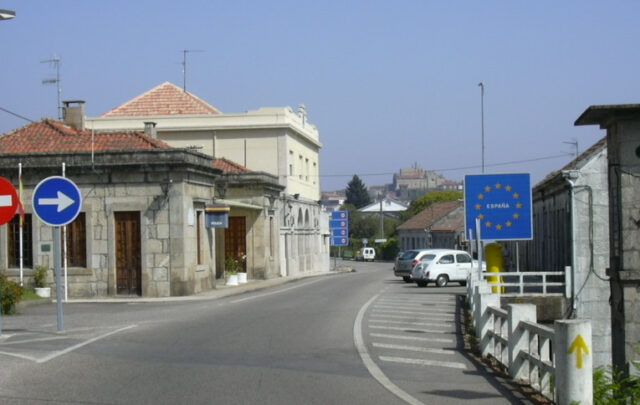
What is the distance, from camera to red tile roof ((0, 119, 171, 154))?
33.1 metres

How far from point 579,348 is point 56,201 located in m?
10.1

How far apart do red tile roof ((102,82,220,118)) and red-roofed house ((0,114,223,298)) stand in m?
33.1

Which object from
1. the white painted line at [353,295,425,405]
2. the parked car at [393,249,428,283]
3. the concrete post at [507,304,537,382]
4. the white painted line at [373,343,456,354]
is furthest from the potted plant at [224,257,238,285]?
the concrete post at [507,304,537,382]

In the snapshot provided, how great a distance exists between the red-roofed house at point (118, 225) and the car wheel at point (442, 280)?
12316mm

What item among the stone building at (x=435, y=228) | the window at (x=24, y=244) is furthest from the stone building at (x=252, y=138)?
the window at (x=24, y=244)

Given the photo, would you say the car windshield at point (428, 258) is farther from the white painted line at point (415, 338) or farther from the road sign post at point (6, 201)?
the road sign post at point (6, 201)

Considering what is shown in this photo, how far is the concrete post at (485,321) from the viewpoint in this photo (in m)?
13.8

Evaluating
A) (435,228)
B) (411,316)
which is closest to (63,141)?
(411,316)

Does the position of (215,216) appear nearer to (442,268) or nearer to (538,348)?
(442,268)

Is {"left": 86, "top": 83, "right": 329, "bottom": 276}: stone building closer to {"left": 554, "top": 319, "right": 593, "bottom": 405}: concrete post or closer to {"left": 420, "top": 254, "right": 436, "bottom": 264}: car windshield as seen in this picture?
{"left": 420, "top": 254, "right": 436, "bottom": 264}: car windshield

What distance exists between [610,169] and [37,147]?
80.9 feet

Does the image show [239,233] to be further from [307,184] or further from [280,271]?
[307,184]

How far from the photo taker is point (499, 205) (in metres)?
23.4

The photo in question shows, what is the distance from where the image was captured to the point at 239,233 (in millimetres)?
46125
